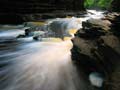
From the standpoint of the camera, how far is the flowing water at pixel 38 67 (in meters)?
5.95

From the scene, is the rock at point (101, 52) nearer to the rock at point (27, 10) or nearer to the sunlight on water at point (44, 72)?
the sunlight on water at point (44, 72)

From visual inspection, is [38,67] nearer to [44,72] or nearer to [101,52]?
[44,72]

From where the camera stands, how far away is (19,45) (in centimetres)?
1023

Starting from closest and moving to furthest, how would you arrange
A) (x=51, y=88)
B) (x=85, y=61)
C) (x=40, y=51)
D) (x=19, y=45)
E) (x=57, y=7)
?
(x=51, y=88) → (x=85, y=61) → (x=40, y=51) → (x=19, y=45) → (x=57, y=7)

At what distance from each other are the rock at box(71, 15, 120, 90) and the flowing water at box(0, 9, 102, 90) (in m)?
0.48

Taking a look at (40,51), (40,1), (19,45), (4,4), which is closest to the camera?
(40,51)

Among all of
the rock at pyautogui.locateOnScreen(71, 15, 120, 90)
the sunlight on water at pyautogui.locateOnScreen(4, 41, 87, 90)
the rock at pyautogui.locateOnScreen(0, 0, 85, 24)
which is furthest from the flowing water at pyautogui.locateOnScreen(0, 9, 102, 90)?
the rock at pyautogui.locateOnScreen(0, 0, 85, 24)

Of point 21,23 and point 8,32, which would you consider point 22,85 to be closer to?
point 8,32

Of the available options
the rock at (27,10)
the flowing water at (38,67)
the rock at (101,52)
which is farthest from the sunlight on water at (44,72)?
the rock at (27,10)

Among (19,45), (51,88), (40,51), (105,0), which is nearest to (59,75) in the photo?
(51,88)

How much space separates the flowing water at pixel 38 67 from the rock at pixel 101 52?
1.57ft

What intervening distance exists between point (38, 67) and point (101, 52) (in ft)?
9.08

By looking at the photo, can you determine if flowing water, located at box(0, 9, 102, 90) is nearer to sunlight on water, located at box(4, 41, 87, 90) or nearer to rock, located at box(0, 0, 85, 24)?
sunlight on water, located at box(4, 41, 87, 90)

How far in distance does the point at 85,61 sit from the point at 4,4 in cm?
1254
